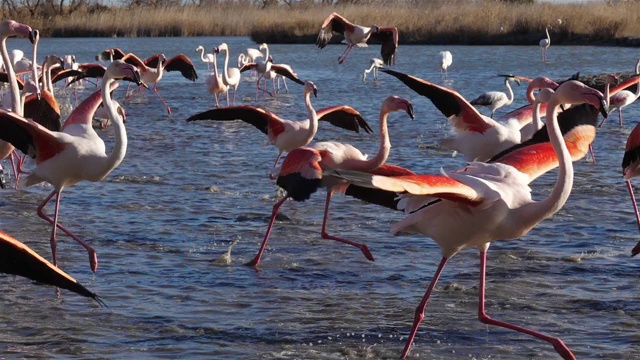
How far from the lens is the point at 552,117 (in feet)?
14.4

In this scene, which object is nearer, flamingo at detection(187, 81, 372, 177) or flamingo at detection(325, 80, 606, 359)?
flamingo at detection(325, 80, 606, 359)

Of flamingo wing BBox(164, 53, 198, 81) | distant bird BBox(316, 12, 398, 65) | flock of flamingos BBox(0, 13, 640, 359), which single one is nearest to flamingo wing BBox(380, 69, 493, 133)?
flock of flamingos BBox(0, 13, 640, 359)

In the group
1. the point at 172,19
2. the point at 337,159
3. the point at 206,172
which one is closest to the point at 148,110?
the point at 206,172

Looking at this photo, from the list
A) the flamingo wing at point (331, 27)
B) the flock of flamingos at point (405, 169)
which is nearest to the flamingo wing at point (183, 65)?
the flamingo wing at point (331, 27)

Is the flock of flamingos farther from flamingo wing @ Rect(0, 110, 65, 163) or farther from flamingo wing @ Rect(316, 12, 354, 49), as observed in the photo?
flamingo wing @ Rect(316, 12, 354, 49)

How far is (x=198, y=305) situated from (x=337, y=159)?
141cm

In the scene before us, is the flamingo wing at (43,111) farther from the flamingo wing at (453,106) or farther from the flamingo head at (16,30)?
the flamingo wing at (453,106)

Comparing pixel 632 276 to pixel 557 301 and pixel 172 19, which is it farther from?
pixel 172 19

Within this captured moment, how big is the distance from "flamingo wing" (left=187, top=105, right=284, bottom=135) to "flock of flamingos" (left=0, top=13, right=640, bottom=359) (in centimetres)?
1

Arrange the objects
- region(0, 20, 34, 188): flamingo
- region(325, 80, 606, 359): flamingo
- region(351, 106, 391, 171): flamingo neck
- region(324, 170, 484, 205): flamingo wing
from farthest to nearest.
→ region(0, 20, 34, 188): flamingo, region(351, 106, 391, 171): flamingo neck, region(325, 80, 606, 359): flamingo, region(324, 170, 484, 205): flamingo wing

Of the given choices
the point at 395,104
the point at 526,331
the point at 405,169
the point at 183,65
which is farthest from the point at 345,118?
the point at 183,65

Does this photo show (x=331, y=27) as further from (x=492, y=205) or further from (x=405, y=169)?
(x=492, y=205)

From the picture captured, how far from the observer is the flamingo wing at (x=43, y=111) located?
7.14 meters

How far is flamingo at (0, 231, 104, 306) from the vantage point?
286cm
